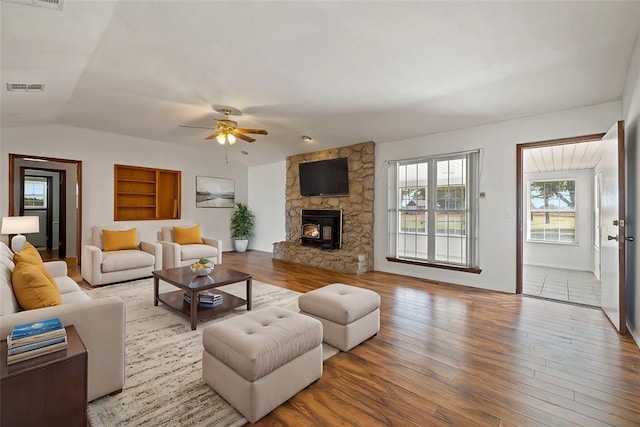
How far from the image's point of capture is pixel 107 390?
1826mm

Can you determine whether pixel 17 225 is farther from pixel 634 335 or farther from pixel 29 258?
pixel 634 335

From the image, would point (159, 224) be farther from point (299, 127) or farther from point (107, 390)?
point (107, 390)

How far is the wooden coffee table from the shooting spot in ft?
9.66

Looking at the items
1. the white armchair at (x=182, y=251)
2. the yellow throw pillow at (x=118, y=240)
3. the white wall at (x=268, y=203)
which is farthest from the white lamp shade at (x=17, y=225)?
the white wall at (x=268, y=203)

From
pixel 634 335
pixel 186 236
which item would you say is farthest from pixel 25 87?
pixel 634 335

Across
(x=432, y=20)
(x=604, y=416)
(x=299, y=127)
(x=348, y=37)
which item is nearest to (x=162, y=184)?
(x=299, y=127)

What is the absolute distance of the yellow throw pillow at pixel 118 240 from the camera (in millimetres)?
4855

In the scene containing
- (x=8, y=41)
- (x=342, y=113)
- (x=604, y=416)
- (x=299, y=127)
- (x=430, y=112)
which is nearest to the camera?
(x=604, y=416)

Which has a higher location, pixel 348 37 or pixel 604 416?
pixel 348 37

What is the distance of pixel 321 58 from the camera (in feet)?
9.96

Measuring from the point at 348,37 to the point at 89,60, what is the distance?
2.76 meters

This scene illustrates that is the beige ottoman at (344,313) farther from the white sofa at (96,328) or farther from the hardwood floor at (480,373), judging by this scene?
the white sofa at (96,328)

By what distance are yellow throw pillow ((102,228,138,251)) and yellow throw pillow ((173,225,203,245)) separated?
715mm

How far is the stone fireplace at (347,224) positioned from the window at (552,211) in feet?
13.3
